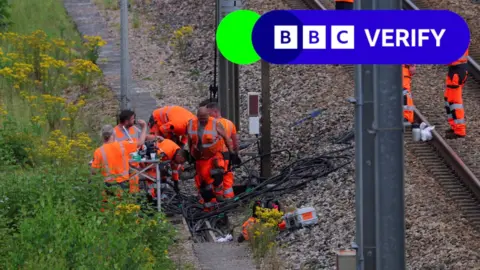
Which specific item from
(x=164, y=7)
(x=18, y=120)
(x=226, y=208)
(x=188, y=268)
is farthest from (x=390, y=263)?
(x=164, y=7)

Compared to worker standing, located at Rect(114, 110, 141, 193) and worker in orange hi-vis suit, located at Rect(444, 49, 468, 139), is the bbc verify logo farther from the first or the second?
worker in orange hi-vis suit, located at Rect(444, 49, 468, 139)

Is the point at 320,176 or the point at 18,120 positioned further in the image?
the point at 18,120

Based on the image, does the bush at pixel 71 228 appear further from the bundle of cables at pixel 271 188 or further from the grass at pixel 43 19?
the grass at pixel 43 19

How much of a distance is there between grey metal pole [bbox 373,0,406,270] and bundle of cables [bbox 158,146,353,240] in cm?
627

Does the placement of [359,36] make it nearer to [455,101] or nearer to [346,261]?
[346,261]

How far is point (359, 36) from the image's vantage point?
6516mm

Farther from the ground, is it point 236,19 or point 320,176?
point 236,19

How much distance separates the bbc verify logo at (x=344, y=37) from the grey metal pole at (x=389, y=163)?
1010 millimetres

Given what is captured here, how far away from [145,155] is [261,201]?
162cm

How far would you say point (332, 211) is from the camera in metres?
13.2

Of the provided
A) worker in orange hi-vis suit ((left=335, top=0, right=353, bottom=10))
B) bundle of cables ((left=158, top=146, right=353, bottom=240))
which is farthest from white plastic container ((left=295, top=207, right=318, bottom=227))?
worker in orange hi-vis suit ((left=335, top=0, right=353, bottom=10))

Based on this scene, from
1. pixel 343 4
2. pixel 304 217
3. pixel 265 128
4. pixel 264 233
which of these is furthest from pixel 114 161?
pixel 343 4

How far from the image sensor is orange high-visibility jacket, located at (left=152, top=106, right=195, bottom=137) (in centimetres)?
1499

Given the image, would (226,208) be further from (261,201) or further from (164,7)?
(164,7)
